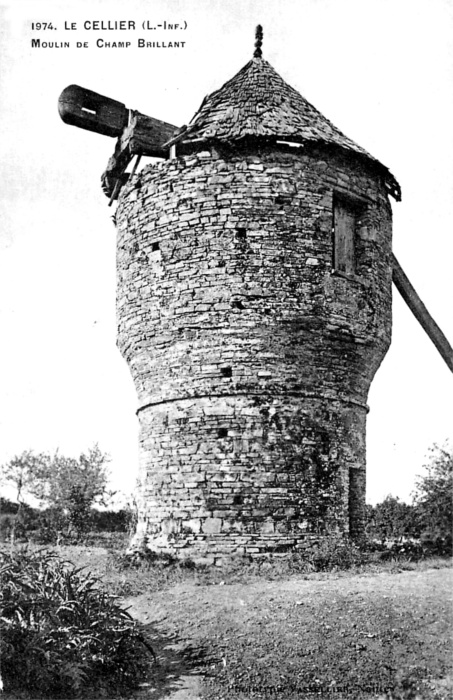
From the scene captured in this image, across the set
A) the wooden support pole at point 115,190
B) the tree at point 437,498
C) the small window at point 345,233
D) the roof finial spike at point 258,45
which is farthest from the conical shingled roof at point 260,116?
the tree at point 437,498

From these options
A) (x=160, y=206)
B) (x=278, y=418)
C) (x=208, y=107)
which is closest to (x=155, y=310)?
(x=160, y=206)

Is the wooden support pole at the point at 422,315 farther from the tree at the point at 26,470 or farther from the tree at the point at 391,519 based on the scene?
the tree at the point at 26,470

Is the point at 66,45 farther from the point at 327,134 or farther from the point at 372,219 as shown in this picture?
the point at 372,219

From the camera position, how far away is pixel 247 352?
1168 centimetres

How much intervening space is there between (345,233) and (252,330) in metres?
2.41

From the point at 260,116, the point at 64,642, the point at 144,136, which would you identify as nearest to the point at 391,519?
the point at 260,116

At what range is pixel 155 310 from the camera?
12.3 m

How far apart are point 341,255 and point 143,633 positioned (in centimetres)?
675

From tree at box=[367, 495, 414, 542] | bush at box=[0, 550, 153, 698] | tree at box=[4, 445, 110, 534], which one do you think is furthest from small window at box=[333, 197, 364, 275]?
tree at box=[4, 445, 110, 534]

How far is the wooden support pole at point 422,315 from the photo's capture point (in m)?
14.0

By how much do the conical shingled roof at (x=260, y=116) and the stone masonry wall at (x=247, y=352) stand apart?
1.14ft

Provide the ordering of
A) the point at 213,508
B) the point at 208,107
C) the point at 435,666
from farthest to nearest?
the point at 208,107 < the point at 213,508 < the point at 435,666

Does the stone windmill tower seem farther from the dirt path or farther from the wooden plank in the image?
the dirt path

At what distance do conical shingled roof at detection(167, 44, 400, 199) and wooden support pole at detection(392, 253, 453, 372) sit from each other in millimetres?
1580
